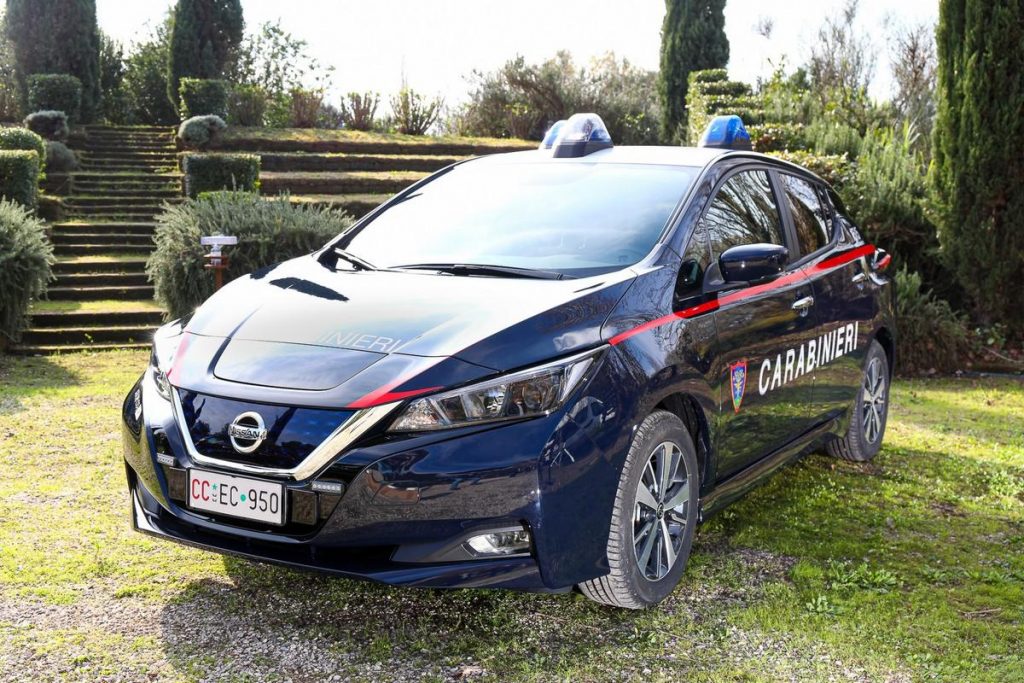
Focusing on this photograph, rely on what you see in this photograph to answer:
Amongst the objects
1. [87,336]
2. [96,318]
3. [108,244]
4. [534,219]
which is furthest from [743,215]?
[108,244]

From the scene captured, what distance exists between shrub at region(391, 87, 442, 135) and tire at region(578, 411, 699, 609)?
18641 mm

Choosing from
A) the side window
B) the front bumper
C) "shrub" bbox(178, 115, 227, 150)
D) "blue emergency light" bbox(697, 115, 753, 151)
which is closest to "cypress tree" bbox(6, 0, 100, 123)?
"shrub" bbox(178, 115, 227, 150)

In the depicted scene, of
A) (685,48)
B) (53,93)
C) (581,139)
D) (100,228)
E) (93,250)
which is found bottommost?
(93,250)

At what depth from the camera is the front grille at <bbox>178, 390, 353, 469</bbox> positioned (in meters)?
3.09

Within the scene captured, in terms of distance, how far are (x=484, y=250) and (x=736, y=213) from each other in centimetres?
111

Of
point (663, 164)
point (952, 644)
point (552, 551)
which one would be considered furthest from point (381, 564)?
point (663, 164)

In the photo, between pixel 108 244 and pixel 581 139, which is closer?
pixel 581 139

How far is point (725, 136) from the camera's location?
17.4ft

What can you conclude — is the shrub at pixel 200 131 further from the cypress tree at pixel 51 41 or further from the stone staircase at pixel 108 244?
the cypress tree at pixel 51 41

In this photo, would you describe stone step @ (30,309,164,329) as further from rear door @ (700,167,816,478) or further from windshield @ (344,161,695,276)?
rear door @ (700,167,816,478)

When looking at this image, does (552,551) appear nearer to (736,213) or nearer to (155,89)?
(736,213)

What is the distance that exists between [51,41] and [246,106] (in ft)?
15.5

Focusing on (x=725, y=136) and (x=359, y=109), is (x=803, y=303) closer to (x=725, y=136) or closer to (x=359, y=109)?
(x=725, y=136)

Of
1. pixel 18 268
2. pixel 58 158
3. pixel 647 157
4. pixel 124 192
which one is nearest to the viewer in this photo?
pixel 647 157
